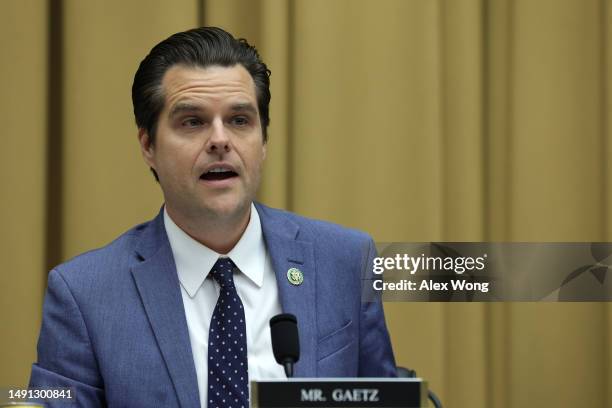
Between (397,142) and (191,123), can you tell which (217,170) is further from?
(397,142)

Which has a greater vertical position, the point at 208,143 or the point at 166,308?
the point at 208,143

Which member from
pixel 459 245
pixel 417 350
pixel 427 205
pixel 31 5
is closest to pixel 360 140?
pixel 427 205

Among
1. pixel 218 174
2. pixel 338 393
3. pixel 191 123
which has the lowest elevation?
pixel 338 393

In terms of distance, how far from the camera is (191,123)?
1.77m

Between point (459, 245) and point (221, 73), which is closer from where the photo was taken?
point (221, 73)

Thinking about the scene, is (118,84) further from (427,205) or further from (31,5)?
(427,205)

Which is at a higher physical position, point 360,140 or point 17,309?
point 360,140

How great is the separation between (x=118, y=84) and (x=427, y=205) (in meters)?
0.93

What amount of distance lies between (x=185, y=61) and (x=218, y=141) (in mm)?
224

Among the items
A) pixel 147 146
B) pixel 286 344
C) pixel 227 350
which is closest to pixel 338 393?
pixel 286 344

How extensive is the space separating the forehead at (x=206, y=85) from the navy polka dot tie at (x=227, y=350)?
0.33 metres

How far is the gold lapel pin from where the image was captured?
176cm

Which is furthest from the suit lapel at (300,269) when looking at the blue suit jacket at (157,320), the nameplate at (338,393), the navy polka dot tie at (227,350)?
the nameplate at (338,393)

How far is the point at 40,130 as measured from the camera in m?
2.41
